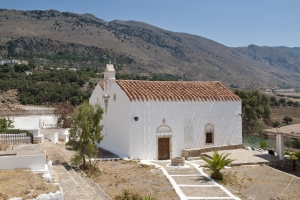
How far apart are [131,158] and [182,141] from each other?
3.61 metres

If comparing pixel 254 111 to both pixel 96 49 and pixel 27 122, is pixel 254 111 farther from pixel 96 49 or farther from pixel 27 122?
pixel 96 49

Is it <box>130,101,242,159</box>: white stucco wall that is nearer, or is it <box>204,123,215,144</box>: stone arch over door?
<box>130,101,242,159</box>: white stucco wall

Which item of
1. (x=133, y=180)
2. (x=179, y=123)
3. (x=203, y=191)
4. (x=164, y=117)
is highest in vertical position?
(x=164, y=117)

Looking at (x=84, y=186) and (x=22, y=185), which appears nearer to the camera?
(x=22, y=185)

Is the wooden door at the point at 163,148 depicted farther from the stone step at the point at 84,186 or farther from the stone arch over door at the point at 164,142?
the stone step at the point at 84,186

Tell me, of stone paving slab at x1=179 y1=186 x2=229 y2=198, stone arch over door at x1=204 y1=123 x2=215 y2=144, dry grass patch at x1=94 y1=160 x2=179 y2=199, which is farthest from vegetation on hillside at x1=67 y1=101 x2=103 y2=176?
stone arch over door at x1=204 y1=123 x2=215 y2=144

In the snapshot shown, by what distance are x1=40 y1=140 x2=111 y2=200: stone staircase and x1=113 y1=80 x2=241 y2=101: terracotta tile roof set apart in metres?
5.66

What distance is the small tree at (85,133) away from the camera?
14.5 metres

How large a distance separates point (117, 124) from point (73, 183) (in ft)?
27.2

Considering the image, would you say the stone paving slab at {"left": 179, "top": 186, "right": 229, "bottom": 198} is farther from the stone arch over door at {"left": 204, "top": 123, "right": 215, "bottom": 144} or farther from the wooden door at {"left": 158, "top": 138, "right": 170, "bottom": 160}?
the stone arch over door at {"left": 204, "top": 123, "right": 215, "bottom": 144}

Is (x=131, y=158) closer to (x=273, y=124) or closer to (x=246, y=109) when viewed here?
(x=246, y=109)

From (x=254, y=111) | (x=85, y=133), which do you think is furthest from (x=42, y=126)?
(x=254, y=111)

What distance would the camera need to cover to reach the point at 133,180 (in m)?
13.6

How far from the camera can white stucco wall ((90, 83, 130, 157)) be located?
18156 millimetres
